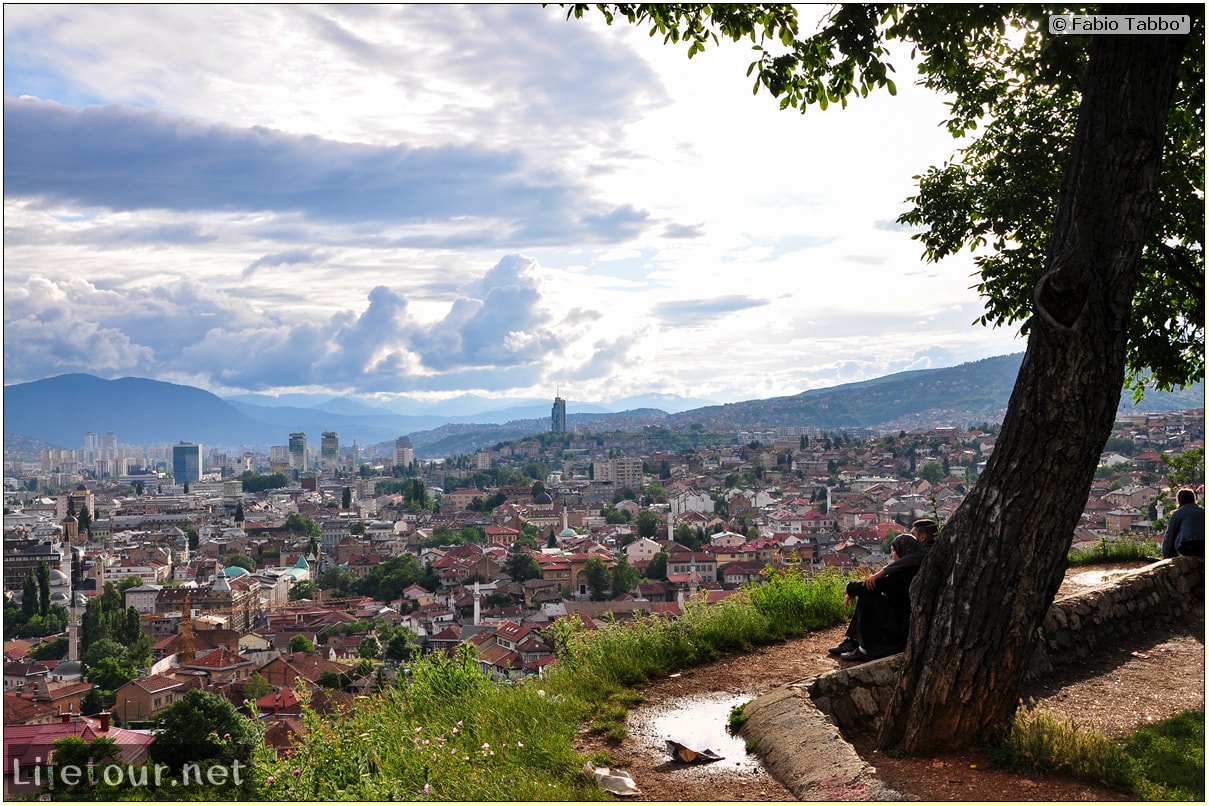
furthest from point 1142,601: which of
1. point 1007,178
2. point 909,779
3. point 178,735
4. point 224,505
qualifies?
point 224,505

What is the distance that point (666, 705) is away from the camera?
526cm

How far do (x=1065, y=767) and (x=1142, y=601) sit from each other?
3.59m

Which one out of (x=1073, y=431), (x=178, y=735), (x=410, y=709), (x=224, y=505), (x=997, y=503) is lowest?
(x=224, y=505)

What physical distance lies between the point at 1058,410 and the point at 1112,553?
6268 mm

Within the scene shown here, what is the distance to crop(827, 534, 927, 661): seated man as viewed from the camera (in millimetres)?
5277

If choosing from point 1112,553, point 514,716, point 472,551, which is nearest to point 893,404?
point 472,551

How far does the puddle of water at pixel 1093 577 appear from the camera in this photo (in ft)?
23.7

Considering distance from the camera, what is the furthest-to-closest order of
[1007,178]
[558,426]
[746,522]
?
[558,426]
[746,522]
[1007,178]

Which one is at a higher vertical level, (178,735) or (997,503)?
(997,503)

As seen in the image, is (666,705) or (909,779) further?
(666,705)

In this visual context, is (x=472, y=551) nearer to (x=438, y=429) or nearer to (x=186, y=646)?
(x=186, y=646)

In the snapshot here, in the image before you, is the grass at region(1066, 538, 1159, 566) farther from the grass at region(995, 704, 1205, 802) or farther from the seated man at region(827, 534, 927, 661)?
the grass at region(995, 704, 1205, 802)

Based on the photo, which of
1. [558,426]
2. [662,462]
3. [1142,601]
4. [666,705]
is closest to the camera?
[666,705]

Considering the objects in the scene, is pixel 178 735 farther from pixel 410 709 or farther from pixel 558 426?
pixel 558 426
